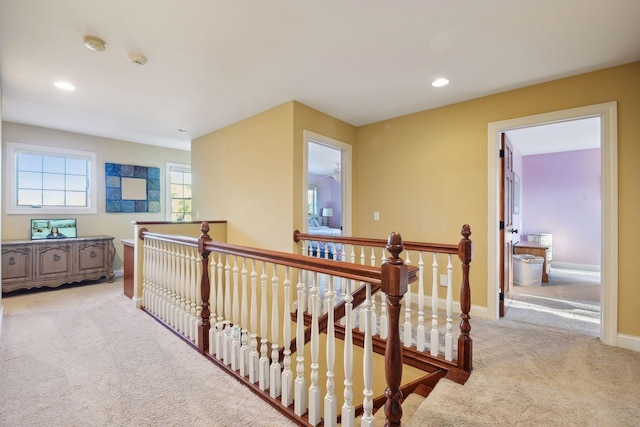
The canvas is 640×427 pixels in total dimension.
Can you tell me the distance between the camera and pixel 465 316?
1.99 metres

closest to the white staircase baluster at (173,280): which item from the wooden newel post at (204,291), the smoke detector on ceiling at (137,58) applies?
the wooden newel post at (204,291)

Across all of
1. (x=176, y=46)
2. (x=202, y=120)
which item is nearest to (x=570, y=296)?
(x=176, y=46)

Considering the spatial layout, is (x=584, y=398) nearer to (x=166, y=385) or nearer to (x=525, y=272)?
(x=166, y=385)

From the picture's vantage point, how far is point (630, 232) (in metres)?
2.33

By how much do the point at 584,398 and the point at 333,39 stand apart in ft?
9.18

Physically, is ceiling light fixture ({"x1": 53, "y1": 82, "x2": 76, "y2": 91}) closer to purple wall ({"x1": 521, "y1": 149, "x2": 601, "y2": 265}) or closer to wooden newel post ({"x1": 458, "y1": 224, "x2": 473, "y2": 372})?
wooden newel post ({"x1": 458, "y1": 224, "x2": 473, "y2": 372})

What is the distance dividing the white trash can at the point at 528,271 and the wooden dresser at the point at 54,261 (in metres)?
6.34

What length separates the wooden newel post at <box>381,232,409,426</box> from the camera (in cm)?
116

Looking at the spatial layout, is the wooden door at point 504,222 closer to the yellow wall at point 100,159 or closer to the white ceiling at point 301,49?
the white ceiling at point 301,49

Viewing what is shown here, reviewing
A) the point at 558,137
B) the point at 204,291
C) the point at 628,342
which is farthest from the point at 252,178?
the point at 558,137

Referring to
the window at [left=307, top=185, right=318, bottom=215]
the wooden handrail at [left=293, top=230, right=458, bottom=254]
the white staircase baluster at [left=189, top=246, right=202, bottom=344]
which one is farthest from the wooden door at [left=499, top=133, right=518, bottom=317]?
the window at [left=307, top=185, right=318, bottom=215]

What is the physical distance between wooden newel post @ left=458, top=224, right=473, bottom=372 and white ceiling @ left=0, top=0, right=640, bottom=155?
139 cm

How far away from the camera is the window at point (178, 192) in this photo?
18.6 ft

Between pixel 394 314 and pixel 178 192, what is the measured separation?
5743 millimetres
